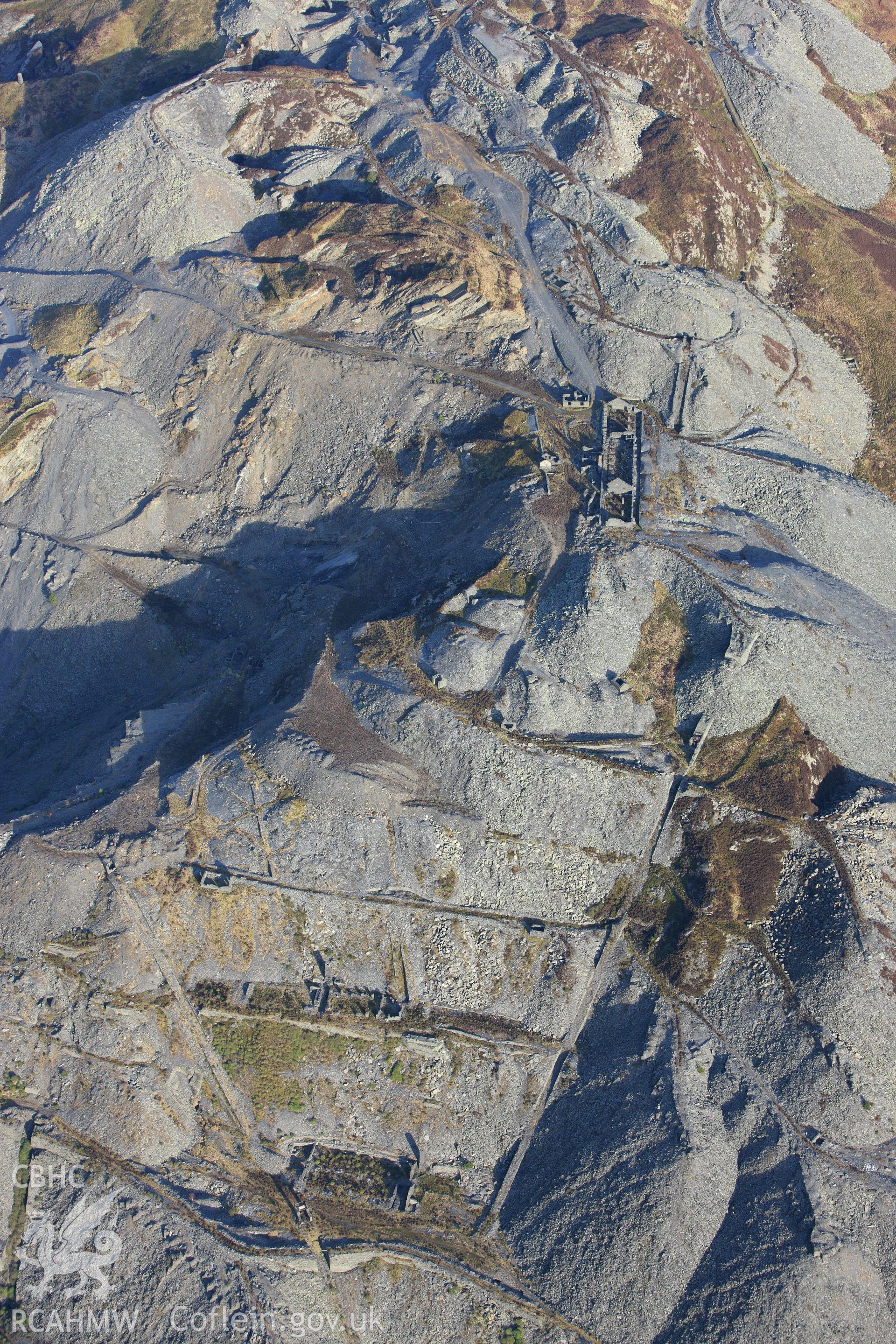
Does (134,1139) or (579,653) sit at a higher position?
(579,653)

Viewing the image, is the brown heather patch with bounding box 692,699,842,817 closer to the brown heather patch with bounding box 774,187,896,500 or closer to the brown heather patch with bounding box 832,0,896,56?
the brown heather patch with bounding box 774,187,896,500

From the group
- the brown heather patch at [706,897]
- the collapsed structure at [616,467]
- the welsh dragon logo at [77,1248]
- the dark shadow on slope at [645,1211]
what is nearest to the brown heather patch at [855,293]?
the collapsed structure at [616,467]

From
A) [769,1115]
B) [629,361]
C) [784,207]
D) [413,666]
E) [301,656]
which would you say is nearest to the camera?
[769,1115]

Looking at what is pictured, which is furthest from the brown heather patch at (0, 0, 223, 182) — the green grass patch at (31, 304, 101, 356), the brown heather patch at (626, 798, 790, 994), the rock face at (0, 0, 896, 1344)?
the brown heather patch at (626, 798, 790, 994)

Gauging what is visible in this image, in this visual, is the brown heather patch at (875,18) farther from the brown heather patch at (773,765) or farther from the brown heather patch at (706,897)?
the brown heather patch at (706,897)

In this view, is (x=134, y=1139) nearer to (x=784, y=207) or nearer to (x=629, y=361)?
(x=629, y=361)

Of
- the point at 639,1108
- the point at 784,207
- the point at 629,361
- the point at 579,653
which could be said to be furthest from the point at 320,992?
the point at 784,207
